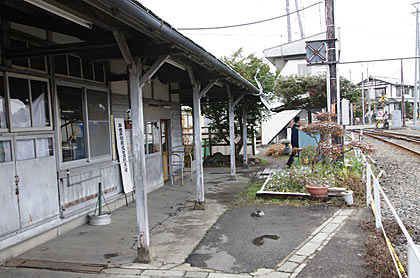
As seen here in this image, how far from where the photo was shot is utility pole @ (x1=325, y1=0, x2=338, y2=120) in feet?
32.0

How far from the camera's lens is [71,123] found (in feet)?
19.7

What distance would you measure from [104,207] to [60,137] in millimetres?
1862

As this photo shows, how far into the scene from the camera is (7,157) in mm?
4598

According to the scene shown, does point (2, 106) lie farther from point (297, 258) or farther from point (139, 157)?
point (297, 258)

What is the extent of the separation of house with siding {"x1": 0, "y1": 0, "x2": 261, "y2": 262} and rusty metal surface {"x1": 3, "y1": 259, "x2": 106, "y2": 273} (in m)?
0.21

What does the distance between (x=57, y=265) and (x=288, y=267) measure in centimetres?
295

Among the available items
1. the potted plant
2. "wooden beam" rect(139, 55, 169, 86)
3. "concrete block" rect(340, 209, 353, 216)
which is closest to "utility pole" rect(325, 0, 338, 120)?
the potted plant

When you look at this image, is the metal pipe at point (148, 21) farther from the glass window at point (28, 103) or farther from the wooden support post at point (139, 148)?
the glass window at point (28, 103)

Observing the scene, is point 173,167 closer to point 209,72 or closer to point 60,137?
point 209,72

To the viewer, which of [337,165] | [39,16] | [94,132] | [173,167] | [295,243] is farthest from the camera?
[173,167]

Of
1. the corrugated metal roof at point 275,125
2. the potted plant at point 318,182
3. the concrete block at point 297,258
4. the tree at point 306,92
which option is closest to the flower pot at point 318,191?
the potted plant at point 318,182

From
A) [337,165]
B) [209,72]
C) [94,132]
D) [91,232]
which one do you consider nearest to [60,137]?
[94,132]

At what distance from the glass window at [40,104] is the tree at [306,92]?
1449 centimetres

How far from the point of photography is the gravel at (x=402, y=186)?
552cm
